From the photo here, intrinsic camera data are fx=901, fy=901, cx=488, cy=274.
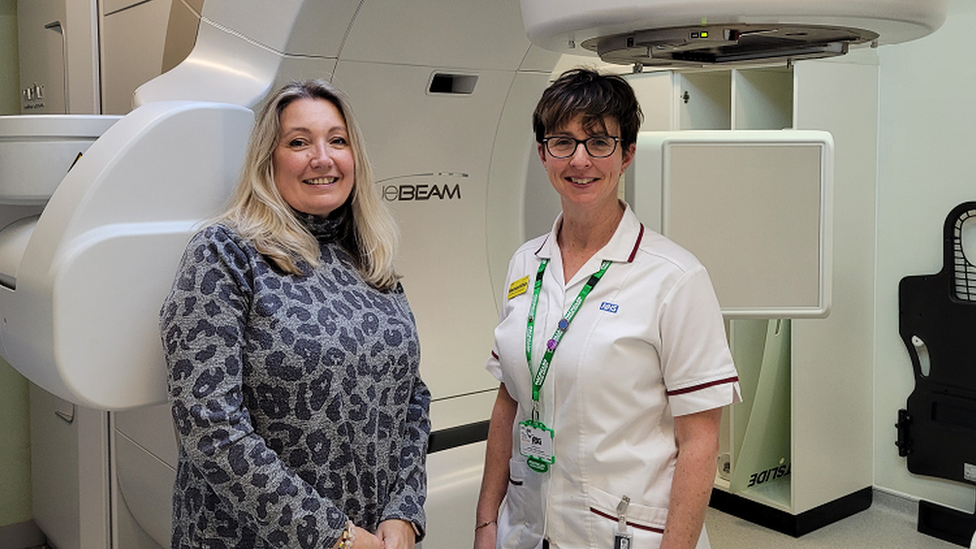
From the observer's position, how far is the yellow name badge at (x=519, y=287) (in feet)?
5.18

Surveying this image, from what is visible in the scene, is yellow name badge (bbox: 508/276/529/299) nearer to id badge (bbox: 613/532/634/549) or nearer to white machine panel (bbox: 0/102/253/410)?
id badge (bbox: 613/532/634/549)

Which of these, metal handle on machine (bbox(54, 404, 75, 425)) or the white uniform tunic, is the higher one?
the white uniform tunic

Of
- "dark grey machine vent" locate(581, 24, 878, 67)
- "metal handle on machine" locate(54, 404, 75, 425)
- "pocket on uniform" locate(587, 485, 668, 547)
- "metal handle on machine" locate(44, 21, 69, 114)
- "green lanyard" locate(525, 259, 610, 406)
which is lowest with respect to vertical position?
A: "metal handle on machine" locate(54, 404, 75, 425)

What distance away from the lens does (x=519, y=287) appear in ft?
5.21

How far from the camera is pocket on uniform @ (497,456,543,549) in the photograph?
1.51 m

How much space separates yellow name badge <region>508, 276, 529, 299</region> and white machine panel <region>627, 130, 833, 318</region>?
0.39 meters

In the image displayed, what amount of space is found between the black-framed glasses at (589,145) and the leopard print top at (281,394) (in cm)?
40

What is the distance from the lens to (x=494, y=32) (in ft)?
6.84

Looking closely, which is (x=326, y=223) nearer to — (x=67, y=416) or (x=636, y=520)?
(x=636, y=520)

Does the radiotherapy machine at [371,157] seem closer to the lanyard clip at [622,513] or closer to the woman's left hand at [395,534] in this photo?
the woman's left hand at [395,534]

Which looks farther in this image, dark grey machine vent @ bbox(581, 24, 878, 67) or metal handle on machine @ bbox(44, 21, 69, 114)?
metal handle on machine @ bbox(44, 21, 69, 114)

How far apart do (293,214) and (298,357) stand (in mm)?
264

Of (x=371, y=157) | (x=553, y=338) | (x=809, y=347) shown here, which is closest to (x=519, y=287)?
(x=553, y=338)

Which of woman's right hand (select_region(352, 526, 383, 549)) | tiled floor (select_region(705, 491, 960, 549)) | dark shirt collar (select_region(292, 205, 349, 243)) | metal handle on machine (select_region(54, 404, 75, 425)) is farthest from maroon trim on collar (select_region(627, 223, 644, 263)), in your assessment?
tiled floor (select_region(705, 491, 960, 549))
